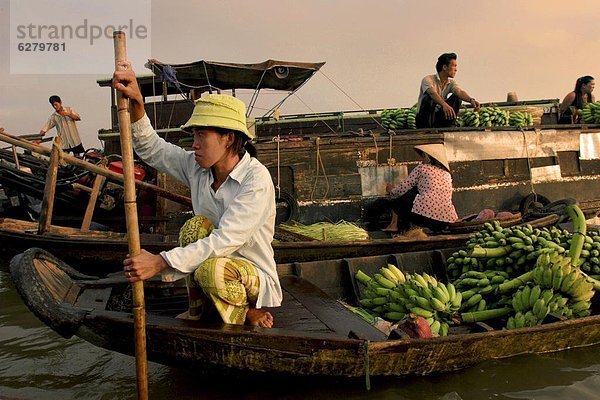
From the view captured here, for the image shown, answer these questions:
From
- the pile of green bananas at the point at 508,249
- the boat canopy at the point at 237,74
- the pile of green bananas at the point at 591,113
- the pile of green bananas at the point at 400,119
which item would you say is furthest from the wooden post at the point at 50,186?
the pile of green bananas at the point at 591,113

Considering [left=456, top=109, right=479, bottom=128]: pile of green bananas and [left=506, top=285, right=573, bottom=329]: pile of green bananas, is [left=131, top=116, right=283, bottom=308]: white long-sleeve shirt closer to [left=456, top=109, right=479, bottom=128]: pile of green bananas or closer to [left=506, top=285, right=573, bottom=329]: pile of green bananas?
[left=506, top=285, right=573, bottom=329]: pile of green bananas

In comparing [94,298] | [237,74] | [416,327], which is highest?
[237,74]

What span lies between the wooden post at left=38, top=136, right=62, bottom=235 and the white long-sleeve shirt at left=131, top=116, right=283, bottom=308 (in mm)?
3253

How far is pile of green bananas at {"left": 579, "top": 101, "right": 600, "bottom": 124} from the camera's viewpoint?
32.9ft

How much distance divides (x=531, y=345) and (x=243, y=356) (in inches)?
87.1

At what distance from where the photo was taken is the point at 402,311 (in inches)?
164

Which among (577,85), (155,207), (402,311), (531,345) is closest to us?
(531,345)

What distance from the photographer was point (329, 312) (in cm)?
380

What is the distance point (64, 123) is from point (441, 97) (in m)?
7.96

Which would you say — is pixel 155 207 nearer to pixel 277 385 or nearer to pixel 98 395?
pixel 98 395

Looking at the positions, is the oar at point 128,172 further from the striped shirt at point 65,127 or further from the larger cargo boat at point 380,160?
the striped shirt at point 65,127

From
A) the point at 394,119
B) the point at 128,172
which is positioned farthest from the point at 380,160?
the point at 128,172

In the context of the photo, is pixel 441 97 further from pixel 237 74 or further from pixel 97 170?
pixel 97 170

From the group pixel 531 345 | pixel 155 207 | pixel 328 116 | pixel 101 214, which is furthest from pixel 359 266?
pixel 328 116
